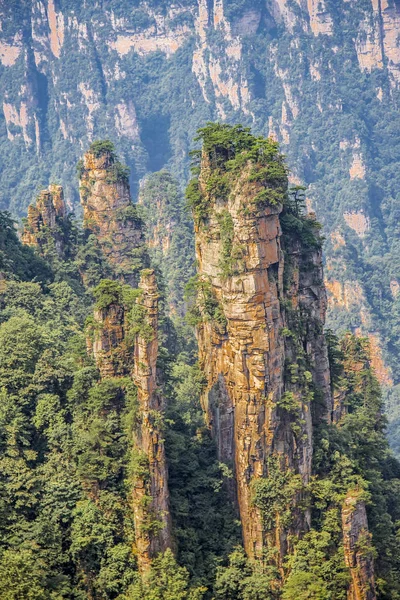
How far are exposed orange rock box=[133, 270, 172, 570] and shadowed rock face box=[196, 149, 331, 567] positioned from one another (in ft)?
11.7

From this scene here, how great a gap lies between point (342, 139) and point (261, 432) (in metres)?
146

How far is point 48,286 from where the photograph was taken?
7138 cm

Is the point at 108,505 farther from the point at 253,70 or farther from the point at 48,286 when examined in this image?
the point at 253,70

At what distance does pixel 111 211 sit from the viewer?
8138cm

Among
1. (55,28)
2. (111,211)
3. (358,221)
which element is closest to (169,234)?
(111,211)

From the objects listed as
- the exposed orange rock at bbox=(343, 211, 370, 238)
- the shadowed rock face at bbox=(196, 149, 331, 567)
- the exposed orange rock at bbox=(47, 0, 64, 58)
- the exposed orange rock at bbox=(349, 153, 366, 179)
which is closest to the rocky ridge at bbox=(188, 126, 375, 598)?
the shadowed rock face at bbox=(196, 149, 331, 567)

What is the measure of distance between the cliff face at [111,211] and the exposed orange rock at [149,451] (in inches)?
1209

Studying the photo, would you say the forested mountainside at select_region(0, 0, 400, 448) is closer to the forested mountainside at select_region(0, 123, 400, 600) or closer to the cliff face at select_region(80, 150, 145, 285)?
the cliff face at select_region(80, 150, 145, 285)

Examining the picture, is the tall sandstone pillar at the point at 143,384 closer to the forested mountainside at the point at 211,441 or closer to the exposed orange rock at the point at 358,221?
the forested mountainside at the point at 211,441

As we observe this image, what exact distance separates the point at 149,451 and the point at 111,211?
34181 mm

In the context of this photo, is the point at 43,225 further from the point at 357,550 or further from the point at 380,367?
the point at 380,367

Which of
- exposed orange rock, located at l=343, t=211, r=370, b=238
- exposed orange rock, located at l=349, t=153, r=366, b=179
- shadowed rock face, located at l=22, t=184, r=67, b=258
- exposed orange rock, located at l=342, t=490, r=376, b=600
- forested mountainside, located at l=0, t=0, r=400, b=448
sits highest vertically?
forested mountainside, located at l=0, t=0, r=400, b=448

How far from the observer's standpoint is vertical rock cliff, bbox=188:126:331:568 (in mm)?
51344

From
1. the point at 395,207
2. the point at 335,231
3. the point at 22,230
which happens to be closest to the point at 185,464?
the point at 22,230
